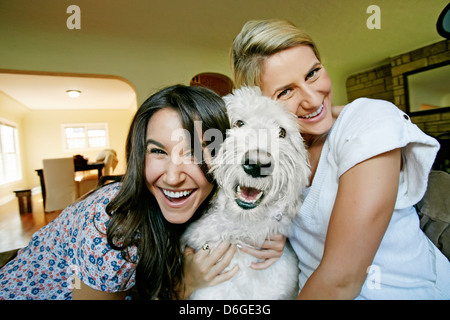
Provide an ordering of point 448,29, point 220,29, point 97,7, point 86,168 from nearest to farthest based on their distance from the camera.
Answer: point 448,29 < point 97,7 < point 220,29 < point 86,168

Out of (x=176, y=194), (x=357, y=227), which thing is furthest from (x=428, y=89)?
(x=176, y=194)

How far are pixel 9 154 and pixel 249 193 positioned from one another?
1183 centimetres

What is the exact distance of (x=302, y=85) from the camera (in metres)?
1.05

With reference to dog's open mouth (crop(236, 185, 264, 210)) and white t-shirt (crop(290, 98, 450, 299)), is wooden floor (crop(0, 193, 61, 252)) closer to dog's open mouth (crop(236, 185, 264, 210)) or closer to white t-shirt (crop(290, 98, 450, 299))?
dog's open mouth (crop(236, 185, 264, 210))

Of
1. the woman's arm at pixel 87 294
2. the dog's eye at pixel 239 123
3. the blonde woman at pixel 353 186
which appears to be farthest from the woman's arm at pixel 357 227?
the woman's arm at pixel 87 294

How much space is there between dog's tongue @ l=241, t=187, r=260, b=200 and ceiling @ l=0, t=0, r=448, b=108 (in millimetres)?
3176

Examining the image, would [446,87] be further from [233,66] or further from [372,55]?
[233,66]

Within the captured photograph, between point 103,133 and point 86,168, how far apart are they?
20.7 feet

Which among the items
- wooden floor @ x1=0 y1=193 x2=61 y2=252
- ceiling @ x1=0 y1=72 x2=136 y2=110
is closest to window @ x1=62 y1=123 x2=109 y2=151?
ceiling @ x1=0 y1=72 x2=136 y2=110

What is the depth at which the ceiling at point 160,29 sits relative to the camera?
10.7 ft

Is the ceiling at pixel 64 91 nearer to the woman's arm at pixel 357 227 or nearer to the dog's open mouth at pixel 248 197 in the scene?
the dog's open mouth at pixel 248 197

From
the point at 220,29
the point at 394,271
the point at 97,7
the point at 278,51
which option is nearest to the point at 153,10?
the point at 97,7

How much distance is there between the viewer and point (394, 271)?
855 millimetres

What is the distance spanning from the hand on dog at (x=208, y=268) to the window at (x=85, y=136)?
42.0ft
